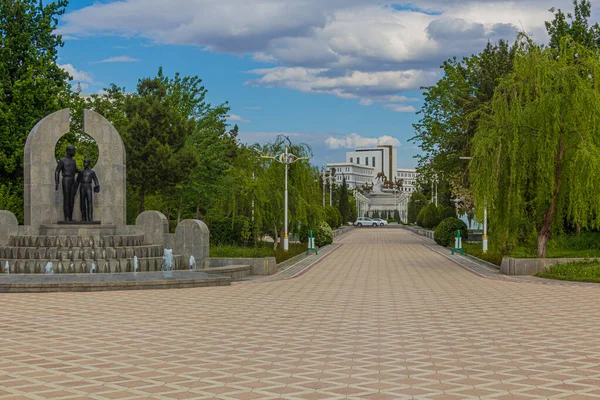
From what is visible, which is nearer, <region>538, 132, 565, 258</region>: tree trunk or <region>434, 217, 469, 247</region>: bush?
<region>538, 132, 565, 258</region>: tree trunk

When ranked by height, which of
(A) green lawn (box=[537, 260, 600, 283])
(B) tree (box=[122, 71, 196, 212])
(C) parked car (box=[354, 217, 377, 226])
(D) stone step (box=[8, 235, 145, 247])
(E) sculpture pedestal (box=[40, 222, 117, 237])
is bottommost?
(A) green lawn (box=[537, 260, 600, 283])

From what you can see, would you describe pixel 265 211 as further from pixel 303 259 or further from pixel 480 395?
pixel 480 395

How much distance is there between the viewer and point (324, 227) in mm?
42062

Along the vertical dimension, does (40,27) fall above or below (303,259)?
above

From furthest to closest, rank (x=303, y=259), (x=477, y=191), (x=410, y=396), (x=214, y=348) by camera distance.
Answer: (x=303, y=259)
(x=477, y=191)
(x=214, y=348)
(x=410, y=396)

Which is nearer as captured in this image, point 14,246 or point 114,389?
point 114,389

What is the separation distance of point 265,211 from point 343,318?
20.9 meters

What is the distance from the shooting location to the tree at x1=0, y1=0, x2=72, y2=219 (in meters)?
32.4

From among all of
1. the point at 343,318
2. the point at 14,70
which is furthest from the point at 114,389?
the point at 14,70

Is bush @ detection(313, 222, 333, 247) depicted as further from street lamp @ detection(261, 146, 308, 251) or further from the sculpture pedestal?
the sculpture pedestal

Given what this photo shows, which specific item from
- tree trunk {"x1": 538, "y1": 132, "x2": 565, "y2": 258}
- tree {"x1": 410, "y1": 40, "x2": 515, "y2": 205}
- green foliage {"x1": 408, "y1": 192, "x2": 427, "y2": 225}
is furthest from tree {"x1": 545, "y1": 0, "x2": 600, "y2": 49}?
green foliage {"x1": 408, "y1": 192, "x2": 427, "y2": 225}

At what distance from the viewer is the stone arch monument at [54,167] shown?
79.4 ft

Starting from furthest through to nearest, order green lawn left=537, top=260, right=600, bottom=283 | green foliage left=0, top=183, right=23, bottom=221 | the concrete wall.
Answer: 1. green foliage left=0, top=183, right=23, bottom=221
2. the concrete wall
3. green lawn left=537, top=260, right=600, bottom=283

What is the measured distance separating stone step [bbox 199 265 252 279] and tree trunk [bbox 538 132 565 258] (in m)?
9.56
